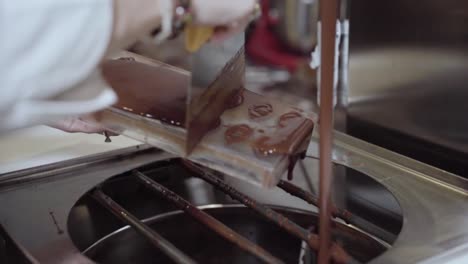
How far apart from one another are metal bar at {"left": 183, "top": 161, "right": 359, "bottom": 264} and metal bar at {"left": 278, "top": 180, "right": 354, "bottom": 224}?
0.13 feet

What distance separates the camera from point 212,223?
747mm

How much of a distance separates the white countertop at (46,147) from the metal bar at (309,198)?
275 mm

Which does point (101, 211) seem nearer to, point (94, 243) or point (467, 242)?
point (94, 243)

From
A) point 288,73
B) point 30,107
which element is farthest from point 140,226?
point 288,73

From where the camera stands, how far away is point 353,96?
104 centimetres

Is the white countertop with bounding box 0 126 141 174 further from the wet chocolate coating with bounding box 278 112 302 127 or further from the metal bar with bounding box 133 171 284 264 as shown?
the wet chocolate coating with bounding box 278 112 302 127

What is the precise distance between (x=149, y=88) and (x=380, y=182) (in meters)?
0.34

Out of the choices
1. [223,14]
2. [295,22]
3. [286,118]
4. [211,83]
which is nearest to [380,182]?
[286,118]

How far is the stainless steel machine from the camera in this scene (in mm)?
756

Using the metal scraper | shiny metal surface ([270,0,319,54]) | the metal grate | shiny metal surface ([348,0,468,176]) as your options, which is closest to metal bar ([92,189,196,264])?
the metal grate

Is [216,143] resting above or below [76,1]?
below

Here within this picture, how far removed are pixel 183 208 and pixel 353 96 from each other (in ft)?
1.30

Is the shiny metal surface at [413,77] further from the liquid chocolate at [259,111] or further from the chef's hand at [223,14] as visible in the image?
the chef's hand at [223,14]

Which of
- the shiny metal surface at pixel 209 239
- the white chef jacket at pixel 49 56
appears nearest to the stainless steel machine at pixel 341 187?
the shiny metal surface at pixel 209 239
